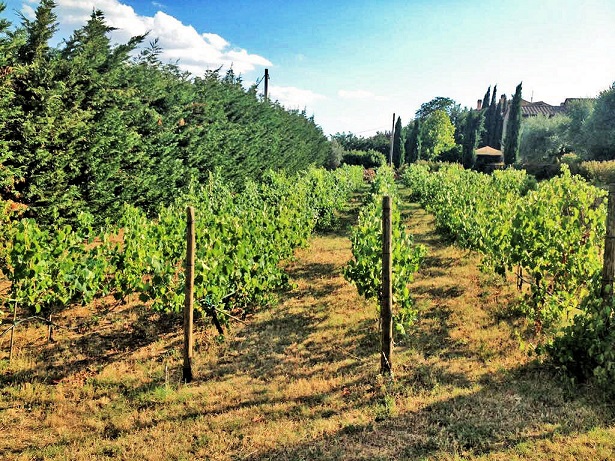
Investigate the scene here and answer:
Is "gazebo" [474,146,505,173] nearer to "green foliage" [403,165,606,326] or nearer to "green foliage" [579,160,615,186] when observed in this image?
"green foliage" [579,160,615,186]

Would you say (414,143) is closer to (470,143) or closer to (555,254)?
(470,143)

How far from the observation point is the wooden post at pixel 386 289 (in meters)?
4.95

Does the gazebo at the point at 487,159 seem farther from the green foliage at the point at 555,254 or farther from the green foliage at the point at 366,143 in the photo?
the green foliage at the point at 555,254

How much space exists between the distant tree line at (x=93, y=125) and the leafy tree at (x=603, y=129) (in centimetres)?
3078

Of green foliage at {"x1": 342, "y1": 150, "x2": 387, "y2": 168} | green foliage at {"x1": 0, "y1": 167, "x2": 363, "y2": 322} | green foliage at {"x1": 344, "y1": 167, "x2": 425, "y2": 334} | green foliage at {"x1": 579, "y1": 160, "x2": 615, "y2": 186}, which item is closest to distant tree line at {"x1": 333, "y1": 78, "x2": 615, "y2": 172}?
green foliage at {"x1": 342, "y1": 150, "x2": 387, "y2": 168}

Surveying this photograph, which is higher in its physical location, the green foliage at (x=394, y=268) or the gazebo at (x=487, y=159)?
the gazebo at (x=487, y=159)

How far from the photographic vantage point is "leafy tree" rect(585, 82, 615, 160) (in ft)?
113

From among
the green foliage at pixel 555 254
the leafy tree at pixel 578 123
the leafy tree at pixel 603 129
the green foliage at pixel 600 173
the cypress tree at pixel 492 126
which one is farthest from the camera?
the cypress tree at pixel 492 126

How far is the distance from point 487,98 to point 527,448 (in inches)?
2980

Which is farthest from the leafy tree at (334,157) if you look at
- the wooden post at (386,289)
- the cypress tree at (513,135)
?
the wooden post at (386,289)

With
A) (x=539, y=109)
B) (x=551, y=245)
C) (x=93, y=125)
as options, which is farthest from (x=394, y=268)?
(x=539, y=109)

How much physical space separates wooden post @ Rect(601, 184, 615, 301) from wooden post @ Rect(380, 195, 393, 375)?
7.14ft

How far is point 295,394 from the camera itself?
15.9ft

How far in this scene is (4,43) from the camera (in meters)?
8.53
